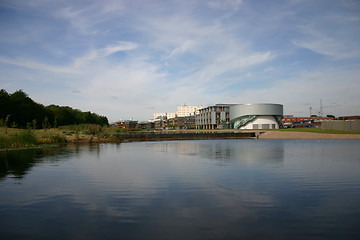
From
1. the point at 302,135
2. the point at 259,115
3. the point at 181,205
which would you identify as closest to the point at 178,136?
the point at 302,135

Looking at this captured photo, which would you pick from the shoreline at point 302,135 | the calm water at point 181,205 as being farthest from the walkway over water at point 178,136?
the calm water at point 181,205

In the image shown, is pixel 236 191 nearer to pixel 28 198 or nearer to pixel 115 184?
pixel 115 184

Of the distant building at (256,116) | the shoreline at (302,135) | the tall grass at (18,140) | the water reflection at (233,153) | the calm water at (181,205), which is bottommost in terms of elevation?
the calm water at (181,205)

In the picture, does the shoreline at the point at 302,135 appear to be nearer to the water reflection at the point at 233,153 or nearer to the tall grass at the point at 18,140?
the water reflection at the point at 233,153

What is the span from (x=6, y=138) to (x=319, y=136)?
60.3 metres

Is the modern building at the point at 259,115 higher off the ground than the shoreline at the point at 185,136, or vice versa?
the modern building at the point at 259,115

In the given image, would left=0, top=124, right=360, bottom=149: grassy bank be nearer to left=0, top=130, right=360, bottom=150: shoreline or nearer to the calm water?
left=0, top=130, right=360, bottom=150: shoreline

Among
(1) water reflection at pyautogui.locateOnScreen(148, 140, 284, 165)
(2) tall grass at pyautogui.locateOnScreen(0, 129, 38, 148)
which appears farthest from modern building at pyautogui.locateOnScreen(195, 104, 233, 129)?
(2) tall grass at pyautogui.locateOnScreen(0, 129, 38, 148)

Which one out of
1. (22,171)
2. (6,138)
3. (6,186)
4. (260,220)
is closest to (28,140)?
(6,138)

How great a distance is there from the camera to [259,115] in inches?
4771

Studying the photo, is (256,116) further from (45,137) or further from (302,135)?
(45,137)

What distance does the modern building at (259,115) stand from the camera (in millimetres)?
120000

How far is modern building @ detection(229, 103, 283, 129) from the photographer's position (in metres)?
120

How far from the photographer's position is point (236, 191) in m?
12.0
